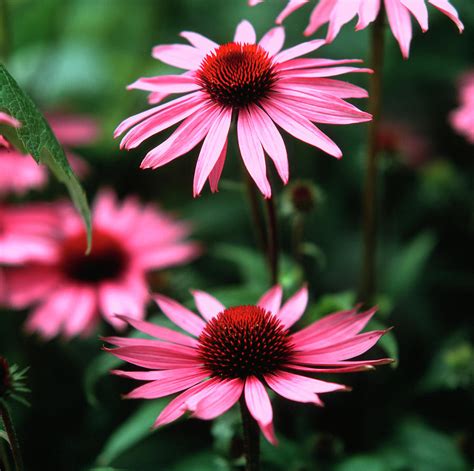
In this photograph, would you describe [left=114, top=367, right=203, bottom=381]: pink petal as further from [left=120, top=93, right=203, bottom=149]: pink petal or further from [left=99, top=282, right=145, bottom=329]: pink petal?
[left=99, top=282, right=145, bottom=329]: pink petal

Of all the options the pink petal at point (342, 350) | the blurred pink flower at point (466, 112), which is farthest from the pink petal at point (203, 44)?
the blurred pink flower at point (466, 112)

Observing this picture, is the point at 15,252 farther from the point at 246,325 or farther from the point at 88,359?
the point at 246,325

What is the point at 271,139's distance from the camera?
0.61m

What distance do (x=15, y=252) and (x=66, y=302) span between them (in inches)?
4.4

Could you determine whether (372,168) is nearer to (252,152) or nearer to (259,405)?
(252,152)

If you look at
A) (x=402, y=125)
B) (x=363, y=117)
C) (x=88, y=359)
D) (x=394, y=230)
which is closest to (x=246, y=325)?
(x=363, y=117)

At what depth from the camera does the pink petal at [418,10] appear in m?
0.62

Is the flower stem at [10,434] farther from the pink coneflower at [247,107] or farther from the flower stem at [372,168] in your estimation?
the flower stem at [372,168]

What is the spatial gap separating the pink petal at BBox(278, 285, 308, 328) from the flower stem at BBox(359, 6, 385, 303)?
0.22m

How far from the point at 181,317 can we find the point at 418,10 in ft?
1.16

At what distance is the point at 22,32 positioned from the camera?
80.3 inches

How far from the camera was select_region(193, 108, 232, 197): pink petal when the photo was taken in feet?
1.91

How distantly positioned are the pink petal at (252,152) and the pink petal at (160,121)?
50 millimetres

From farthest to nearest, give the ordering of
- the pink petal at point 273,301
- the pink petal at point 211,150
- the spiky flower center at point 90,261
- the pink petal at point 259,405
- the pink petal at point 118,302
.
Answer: the spiky flower center at point 90,261 < the pink petal at point 118,302 < the pink petal at point 273,301 < the pink petal at point 211,150 < the pink petal at point 259,405
